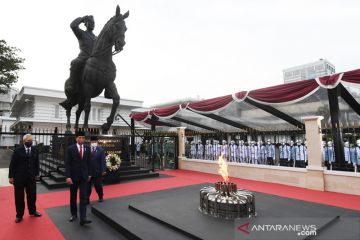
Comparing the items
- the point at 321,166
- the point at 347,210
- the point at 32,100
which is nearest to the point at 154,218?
the point at 347,210

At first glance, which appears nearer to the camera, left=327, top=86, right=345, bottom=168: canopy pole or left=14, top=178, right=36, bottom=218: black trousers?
left=14, top=178, right=36, bottom=218: black trousers

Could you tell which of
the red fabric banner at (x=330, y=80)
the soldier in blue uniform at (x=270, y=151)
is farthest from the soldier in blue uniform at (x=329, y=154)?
the red fabric banner at (x=330, y=80)

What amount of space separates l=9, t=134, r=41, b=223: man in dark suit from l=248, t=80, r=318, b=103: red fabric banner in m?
7.07

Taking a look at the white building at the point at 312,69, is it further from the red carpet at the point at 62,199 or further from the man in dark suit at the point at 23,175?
the man in dark suit at the point at 23,175

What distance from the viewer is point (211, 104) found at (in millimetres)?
9828

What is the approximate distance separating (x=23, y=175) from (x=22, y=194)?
1.23 feet

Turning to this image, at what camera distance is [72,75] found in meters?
8.69

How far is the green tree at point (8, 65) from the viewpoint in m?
17.4

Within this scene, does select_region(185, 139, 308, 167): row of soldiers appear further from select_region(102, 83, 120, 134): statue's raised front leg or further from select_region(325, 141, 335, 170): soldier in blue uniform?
select_region(102, 83, 120, 134): statue's raised front leg

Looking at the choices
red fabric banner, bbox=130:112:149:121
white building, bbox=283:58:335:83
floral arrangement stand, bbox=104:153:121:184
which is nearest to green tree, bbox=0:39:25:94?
red fabric banner, bbox=130:112:149:121

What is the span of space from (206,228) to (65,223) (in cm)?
272

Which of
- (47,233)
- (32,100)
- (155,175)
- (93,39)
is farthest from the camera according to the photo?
(32,100)

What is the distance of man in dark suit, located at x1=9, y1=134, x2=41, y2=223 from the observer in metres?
4.44

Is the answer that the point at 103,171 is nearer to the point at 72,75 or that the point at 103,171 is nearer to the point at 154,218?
the point at 154,218
